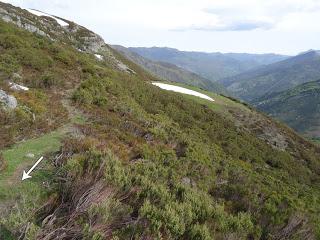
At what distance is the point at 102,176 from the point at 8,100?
299 inches

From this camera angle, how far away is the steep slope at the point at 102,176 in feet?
26.0

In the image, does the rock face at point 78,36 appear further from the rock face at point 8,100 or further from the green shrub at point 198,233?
the green shrub at point 198,233

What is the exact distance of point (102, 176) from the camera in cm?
938

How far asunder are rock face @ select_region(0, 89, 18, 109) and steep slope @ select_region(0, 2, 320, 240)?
37cm

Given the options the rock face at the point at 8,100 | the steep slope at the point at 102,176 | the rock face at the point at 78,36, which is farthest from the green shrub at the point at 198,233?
the rock face at the point at 78,36

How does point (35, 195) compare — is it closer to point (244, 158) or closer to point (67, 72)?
point (67, 72)

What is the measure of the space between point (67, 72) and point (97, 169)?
15.5m

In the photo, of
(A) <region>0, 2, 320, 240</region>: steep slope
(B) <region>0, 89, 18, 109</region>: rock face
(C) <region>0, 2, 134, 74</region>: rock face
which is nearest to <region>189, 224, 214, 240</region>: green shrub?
(A) <region>0, 2, 320, 240</region>: steep slope

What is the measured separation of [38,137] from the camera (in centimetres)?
1370

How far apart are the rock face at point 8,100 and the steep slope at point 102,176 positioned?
37 centimetres

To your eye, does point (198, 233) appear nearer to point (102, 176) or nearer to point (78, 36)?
A: point (102, 176)

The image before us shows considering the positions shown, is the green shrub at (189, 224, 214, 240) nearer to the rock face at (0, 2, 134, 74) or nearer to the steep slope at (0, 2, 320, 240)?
the steep slope at (0, 2, 320, 240)

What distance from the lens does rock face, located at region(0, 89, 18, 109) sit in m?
14.9

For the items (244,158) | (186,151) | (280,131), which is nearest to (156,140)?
(186,151)
